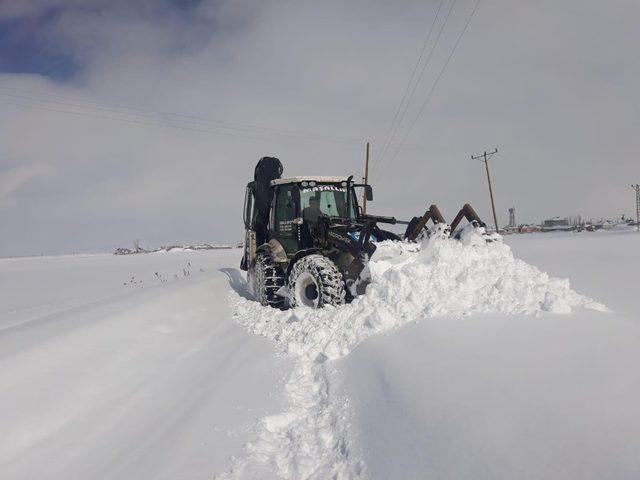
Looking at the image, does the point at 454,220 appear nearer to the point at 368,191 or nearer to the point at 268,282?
the point at 368,191

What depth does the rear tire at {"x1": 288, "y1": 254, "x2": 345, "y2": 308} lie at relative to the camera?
5.94 meters

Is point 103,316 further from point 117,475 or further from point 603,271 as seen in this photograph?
point 603,271

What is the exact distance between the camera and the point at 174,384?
4082 mm

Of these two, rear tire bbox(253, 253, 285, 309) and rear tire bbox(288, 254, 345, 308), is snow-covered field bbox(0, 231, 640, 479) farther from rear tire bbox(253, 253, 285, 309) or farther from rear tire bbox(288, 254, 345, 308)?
rear tire bbox(253, 253, 285, 309)

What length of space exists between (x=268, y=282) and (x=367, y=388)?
4733 mm

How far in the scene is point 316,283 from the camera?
6.17m

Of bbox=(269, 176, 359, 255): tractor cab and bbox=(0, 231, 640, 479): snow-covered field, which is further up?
bbox=(269, 176, 359, 255): tractor cab

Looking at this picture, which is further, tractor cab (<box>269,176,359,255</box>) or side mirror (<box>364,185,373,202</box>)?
side mirror (<box>364,185,373,202</box>)

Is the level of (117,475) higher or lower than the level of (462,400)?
lower

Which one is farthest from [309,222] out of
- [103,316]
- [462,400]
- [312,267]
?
[462,400]

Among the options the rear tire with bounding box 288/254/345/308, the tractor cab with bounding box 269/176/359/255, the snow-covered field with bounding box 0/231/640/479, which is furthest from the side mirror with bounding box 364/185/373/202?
the snow-covered field with bounding box 0/231/640/479

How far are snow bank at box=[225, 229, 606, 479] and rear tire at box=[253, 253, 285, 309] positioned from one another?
1707mm

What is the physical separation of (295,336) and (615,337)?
11.2 ft

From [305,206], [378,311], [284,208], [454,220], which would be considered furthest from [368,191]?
[378,311]
